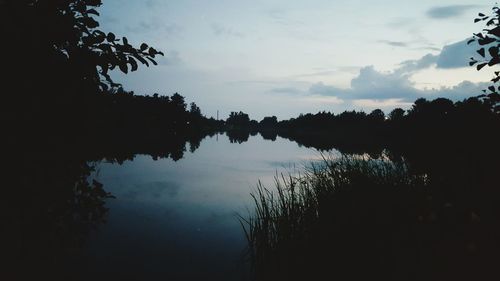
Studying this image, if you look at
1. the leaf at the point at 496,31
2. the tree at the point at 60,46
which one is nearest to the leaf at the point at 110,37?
the tree at the point at 60,46

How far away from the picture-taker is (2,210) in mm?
2334

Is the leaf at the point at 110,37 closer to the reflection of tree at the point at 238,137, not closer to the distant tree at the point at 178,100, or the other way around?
the reflection of tree at the point at 238,137

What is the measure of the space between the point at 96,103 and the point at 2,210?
40.3 inches

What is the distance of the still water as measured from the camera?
6848 mm

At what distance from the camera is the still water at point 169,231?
685cm

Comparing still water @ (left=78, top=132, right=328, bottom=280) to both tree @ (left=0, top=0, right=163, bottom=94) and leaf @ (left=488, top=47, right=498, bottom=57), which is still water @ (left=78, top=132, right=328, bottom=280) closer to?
tree @ (left=0, top=0, right=163, bottom=94)

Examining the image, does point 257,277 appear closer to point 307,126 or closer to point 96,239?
point 96,239

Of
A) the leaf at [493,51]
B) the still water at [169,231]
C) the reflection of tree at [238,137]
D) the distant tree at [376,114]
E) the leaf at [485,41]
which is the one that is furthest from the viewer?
the distant tree at [376,114]

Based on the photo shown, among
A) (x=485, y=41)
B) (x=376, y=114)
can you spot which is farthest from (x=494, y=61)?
(x=376, y=114)

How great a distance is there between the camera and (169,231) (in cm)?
913

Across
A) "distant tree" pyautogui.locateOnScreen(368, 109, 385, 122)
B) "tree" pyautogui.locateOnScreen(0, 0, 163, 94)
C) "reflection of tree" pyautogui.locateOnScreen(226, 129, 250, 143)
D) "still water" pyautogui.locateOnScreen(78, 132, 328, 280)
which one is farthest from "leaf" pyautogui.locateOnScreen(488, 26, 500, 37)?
"distant tree" pyautogui.locateOnScreen(368, 109, 385, 122)

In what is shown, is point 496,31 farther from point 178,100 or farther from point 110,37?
point 178,100

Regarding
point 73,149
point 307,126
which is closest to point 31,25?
point 73,149

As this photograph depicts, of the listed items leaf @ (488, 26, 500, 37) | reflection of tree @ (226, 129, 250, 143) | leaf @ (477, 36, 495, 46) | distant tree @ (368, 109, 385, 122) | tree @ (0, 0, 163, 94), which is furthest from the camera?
distant tree @ (368, 109, 385, 122)
